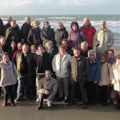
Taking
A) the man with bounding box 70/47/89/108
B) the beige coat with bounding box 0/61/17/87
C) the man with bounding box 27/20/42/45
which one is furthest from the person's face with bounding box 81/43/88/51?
the beige coat with bounding box 0/61/17/87

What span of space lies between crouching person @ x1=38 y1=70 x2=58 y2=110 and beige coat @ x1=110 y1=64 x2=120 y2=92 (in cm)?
154

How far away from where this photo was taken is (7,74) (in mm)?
9273

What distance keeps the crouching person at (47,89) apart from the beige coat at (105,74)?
1.27m

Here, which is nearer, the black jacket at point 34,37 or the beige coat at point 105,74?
the beige coat at point 105,74

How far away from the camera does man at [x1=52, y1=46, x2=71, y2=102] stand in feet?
30.4

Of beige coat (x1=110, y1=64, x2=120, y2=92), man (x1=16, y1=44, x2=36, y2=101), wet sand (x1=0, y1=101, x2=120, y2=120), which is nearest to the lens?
wet sand (x1=0, y1=101, x2=120, y2=120)

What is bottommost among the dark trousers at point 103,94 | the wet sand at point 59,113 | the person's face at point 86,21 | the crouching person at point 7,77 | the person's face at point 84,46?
the wet sand at point 59,113

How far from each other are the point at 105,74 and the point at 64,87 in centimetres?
119

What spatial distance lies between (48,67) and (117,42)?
1272 centimetres

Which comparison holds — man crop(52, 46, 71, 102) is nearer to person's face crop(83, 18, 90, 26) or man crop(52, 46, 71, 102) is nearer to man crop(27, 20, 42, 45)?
man crop(27, 20, 42, 45)

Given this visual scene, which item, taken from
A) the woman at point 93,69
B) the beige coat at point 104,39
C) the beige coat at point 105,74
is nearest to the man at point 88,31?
the beige coat at point 104,39

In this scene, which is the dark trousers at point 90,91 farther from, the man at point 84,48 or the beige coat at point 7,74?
the beige coat at point 7,74

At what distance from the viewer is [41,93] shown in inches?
356

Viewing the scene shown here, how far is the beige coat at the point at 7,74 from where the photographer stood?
9.24 metres
